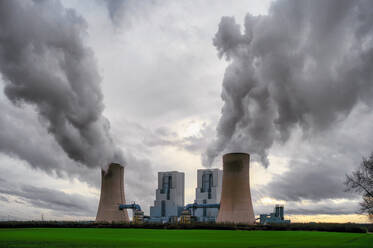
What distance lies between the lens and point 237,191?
26906 mm

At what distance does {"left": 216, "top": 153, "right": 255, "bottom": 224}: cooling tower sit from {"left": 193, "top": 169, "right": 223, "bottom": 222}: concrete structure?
82.1ft

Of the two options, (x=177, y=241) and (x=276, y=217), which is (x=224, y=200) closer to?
(x=177, y=241)

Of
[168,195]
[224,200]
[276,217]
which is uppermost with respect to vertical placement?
[224,200]

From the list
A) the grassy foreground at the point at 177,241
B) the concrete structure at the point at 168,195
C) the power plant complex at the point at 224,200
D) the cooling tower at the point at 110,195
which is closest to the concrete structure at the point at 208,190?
the power plant complex at the point at 224,200

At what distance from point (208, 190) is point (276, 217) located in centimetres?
1060

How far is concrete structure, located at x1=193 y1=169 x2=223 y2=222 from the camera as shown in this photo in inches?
2068

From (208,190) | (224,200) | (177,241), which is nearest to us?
(177,241)

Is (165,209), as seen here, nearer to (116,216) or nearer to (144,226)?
(116,216)

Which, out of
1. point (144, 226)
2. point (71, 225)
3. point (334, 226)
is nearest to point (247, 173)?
point (334, 226)

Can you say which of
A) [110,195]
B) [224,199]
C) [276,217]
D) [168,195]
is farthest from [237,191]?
[168,195]

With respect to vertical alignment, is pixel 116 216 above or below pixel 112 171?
below

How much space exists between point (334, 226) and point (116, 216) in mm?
19015

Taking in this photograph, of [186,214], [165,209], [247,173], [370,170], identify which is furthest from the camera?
[165,209]

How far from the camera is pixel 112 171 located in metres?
32.7
